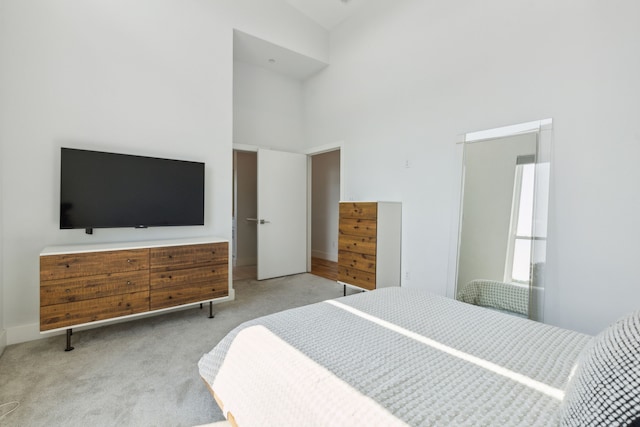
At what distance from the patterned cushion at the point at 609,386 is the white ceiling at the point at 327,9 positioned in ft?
14.2

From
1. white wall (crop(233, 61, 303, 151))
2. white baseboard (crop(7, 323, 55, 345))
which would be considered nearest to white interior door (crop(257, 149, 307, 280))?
white wall (crop(233, 61, 303, 151))

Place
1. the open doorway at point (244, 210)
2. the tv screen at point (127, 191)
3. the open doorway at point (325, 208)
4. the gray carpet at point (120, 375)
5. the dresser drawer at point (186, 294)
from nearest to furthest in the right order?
the gray carpet at point (120, 375), the tv screen at point (127, 191), the dresser drawer at point (186, 294), the open doorway at point (244, 210), the open doorway at point (325, 208)

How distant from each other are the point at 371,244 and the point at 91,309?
2.57 m

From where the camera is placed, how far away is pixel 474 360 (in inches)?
43.1

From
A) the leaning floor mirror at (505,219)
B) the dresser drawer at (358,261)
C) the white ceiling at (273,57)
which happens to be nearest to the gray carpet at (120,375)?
the dresser drawer at (358,261)

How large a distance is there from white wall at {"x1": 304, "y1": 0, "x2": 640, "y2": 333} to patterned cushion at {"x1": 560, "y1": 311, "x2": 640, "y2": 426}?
5.58 feet

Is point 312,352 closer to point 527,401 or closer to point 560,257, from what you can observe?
point 527,401

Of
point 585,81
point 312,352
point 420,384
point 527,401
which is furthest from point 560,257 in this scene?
point 312,352

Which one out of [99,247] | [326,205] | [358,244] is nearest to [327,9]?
[358,244]

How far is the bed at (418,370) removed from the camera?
0.73m

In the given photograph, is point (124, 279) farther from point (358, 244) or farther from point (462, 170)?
point (462, 170)

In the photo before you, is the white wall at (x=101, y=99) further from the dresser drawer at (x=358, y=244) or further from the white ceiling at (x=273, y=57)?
the dresser drawer at (x=358, y=244)

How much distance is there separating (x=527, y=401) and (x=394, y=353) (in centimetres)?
43

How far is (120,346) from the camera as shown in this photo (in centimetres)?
225
